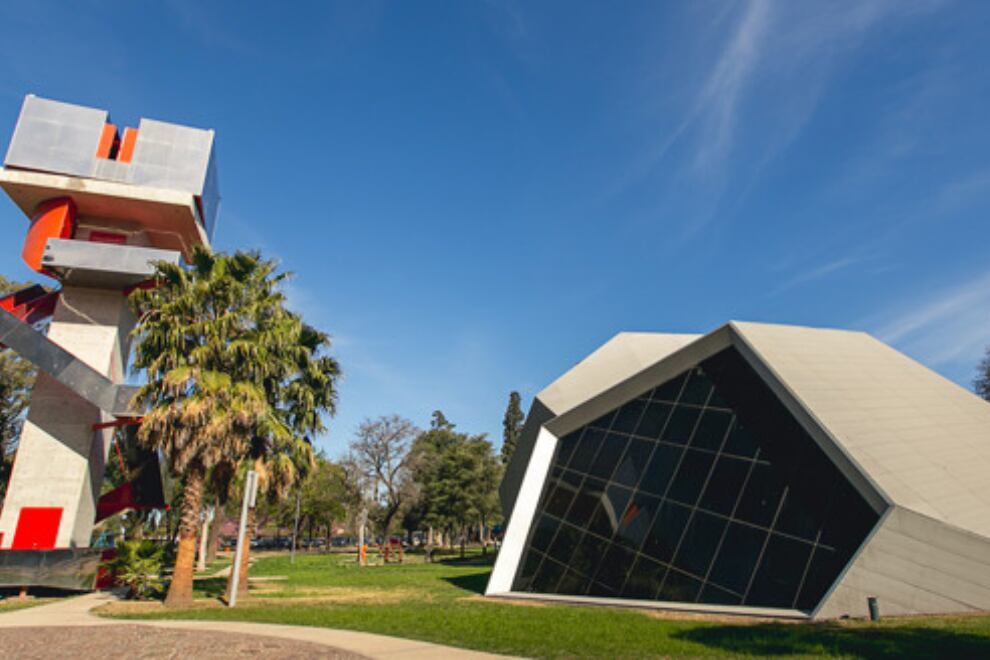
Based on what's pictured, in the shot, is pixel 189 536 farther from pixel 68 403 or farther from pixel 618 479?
pixel 618 479

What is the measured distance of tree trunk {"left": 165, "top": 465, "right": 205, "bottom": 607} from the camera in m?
14.4

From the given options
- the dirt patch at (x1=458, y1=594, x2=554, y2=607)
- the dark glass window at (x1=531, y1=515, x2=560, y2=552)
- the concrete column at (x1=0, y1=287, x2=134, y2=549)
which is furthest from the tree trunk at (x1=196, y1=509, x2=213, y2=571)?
the dark glass window at (x1=531, y1=515, x2=560, y2=552)

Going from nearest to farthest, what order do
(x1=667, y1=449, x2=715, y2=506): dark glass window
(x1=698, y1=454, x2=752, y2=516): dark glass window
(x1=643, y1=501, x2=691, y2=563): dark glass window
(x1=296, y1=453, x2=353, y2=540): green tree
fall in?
(x1=698, y1=454, x2=752, y2=516): dark glass window, (x1=643, y1=501, x2=691, y2=563): dark glass window, (x1=667, y1=449, x2=715, y2=506): dark glass window, (x1=296, y1=453, x2=353, y2=540): green tree

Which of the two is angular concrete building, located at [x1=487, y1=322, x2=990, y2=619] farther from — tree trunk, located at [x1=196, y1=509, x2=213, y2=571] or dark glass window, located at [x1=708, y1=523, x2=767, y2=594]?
tree trunk, located at [x1=196, y1=509, x2=213, y2=571]

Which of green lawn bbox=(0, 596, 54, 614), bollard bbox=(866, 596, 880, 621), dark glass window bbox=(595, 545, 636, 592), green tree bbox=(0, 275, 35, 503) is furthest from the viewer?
green tree bbox=(0, 275, 35, 503)

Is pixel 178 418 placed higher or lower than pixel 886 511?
lower

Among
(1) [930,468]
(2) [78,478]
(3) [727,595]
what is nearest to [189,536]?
(2) [78,478]

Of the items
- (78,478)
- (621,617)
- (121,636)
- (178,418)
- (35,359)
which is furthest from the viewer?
(78,478)

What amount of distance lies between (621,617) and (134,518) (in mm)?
56230

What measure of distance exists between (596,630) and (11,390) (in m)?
36.5

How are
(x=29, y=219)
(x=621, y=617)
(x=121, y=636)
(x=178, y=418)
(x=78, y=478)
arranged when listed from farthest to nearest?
1. (x=29, y=219)
2. (x=78, y=478)
3. (x=178, y=418)
4. (x=621, y=617)
5. (x=121, y=636)

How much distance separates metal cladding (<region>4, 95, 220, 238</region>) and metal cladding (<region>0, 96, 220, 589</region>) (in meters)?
0.04

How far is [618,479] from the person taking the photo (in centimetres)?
1499

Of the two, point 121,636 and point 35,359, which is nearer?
Result: point 121,636
